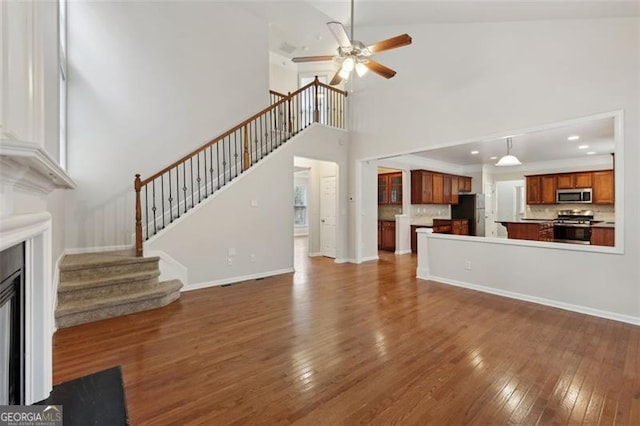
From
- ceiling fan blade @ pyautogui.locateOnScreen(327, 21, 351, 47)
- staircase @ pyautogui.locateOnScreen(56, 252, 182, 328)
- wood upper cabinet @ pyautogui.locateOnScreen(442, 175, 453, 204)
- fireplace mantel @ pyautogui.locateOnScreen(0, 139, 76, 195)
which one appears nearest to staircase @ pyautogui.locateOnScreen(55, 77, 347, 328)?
staircase @ pyautogui.locateOnScreen(56, 252, 182, 328)

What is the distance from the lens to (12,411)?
1.34 meters

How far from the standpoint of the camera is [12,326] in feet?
5.47

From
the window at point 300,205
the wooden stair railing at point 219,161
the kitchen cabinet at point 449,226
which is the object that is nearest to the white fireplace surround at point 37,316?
the wooden stair railing at point 219,161

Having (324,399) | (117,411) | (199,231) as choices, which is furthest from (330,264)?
(117,411)

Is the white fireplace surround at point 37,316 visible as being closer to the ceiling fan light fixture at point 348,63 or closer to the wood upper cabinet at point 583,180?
the ceiling fan light fixture at point 348,63

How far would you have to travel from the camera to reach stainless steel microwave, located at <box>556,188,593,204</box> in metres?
7.68

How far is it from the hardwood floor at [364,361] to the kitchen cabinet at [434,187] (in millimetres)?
4640

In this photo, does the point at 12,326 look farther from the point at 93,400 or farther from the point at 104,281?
the point at 104,281

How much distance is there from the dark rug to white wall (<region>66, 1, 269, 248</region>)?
140 inches

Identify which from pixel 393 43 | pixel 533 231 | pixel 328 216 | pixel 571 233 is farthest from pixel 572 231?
pixel 393 43

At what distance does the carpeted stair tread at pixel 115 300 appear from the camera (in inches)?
125

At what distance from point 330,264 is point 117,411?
5.09 metres

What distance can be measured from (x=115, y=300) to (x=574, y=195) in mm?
10431

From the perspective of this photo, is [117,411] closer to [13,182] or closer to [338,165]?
[13,182]
